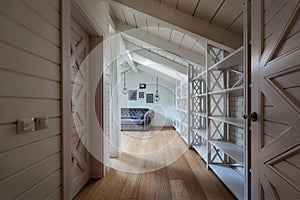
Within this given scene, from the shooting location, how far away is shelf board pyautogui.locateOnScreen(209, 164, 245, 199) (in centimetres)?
220

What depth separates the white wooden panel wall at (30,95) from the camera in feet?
3.25

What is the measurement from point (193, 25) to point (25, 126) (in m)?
2.24

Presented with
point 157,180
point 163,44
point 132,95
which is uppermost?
point 163,44

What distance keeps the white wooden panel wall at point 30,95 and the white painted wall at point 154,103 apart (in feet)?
25.4

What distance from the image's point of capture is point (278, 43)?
1.04m

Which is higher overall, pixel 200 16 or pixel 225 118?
pixel 200 16

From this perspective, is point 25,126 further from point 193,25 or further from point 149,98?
point 149,98

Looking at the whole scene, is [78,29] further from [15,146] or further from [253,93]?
[253,93]

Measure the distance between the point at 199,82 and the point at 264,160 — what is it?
3.57m

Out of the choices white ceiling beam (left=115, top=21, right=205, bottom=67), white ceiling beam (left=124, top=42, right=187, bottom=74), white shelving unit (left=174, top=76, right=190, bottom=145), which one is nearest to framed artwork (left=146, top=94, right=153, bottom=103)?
white shelving unit (left=174, top=76, right=190, bottom=145)

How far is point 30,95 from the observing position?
1182 mm

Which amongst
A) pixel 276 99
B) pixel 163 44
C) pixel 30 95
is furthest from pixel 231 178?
pixel 163 44

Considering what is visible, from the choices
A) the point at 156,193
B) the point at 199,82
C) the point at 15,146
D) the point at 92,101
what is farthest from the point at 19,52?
the point at 199,82

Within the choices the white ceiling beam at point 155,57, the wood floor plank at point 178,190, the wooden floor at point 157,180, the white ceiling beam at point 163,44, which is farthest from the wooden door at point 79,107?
the white ceiling beam at point 155,57
